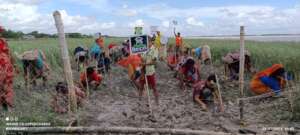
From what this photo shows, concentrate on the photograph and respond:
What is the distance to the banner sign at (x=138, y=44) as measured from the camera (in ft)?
26.7

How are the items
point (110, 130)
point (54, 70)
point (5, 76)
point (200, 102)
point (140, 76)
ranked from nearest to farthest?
1. point (110, 130)
2. point (5, 76)
3. point (200, 102)
4. point (140, 76)
5. point (54, 70)

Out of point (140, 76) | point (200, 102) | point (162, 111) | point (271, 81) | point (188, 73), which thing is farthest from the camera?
point (188, 73)

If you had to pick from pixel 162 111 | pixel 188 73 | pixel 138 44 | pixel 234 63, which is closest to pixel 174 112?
pixel 162 111

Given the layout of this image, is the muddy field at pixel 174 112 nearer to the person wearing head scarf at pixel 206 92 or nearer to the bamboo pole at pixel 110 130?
the person wearing head scarf at pixel 206 92

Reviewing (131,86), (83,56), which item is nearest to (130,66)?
(131,86)

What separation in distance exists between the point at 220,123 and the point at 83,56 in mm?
7172

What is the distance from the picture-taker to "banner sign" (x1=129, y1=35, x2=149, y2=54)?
26.7 feet

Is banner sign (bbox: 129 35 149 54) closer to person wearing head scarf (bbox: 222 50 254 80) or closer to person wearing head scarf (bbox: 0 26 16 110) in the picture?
person wearing head scarf (bbox: 0 26 16 110)

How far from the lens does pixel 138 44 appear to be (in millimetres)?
8148

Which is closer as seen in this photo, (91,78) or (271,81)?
(271,81)

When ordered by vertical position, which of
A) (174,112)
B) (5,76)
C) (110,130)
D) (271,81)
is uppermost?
(5,76)

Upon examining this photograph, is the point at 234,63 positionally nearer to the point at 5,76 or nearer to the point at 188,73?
the point at 188,73

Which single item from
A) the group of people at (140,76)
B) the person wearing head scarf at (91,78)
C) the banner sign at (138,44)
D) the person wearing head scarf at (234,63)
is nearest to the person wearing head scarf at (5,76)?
the group of people at (140,76)

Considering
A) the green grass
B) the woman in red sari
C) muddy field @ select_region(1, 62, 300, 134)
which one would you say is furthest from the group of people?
the green grass
